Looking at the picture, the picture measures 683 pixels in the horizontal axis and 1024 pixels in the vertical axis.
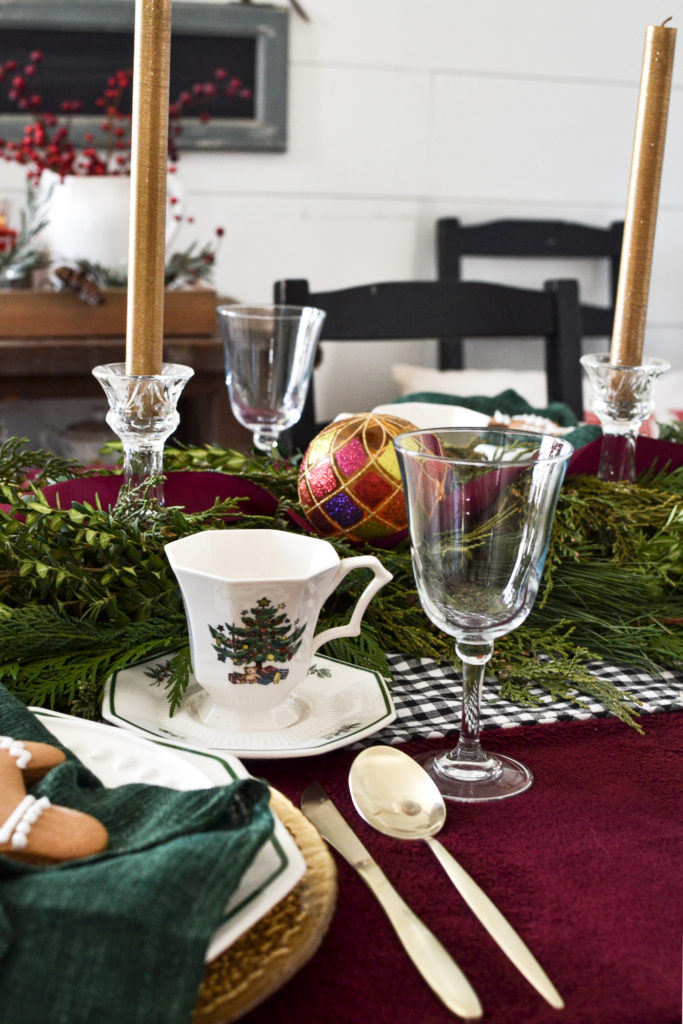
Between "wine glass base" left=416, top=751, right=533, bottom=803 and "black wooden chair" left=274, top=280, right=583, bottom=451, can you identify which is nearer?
"wine glass base" left=416, top=751, right=533, bottom=803

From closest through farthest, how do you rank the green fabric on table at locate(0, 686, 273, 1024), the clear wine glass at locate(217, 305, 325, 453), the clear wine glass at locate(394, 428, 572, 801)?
1. the green fabric on table at locate(0, 686, 273, 1024)
2. the clear wine glass at locate(394, 428, 572, 801)
3. the clear wine glass at locate(217, 305, 325, 453)

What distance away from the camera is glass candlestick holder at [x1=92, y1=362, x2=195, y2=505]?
0.53m

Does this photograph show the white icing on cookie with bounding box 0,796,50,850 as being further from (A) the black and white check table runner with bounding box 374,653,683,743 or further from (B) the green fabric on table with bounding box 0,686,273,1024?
(A) the black and white check table runner with bounding box 374,653,683,743

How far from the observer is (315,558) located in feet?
1.71

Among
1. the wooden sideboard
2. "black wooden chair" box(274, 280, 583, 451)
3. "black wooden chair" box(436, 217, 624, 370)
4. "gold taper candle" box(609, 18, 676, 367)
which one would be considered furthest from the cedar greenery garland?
"black wooden chair" box(436, 217, 624, 370)

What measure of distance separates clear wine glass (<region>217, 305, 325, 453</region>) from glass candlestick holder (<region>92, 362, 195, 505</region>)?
0.22m

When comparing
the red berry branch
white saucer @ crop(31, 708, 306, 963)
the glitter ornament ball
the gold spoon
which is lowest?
the gold spoon

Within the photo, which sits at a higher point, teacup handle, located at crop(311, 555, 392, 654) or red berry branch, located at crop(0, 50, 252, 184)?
red berry branch, located at crop(0, 50, 252, 184)

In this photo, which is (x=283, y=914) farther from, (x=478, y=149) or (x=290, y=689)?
(x=478, y=149)

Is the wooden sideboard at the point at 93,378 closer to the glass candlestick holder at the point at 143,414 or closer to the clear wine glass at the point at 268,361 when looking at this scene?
the clear wine glass at the point at 268,361

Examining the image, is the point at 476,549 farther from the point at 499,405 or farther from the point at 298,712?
the point at 499,405

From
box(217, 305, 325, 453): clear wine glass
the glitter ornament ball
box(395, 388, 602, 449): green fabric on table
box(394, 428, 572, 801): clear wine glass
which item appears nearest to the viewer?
box(394, 428, 572, 801): clear wine glass

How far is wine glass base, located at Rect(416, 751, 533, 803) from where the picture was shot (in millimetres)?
451

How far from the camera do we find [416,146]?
2408mm
